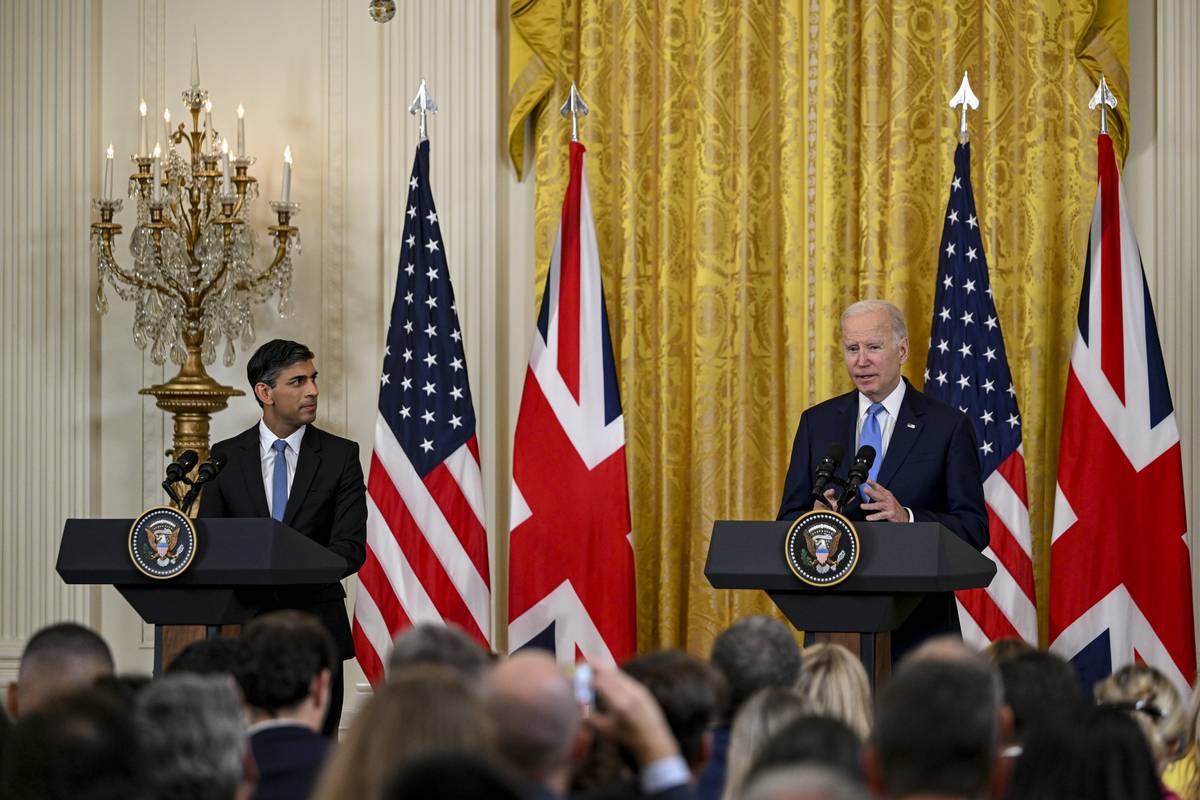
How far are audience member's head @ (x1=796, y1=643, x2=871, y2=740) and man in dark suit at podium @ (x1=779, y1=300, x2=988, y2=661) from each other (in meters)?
1.59

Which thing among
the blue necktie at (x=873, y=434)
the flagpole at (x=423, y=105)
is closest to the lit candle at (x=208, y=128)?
the flagpole at (x=423, y=105)

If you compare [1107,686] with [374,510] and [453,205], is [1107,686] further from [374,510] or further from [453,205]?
[453,205]

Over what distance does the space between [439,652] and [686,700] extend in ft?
1.83

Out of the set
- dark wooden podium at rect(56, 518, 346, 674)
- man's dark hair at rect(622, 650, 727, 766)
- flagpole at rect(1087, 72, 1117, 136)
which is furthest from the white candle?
man's dark hair at rect(622, 650, 727, 766)

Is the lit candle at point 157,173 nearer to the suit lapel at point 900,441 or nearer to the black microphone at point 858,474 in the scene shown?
the suit lapel at point 900,441

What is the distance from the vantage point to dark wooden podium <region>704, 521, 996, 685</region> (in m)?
4.27

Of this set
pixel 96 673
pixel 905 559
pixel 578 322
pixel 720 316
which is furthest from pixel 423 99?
pixel 96 673

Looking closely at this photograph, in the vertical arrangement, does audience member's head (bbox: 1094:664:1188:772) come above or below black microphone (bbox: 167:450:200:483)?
below

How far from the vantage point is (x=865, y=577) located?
429 cm

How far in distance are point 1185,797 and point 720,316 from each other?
3888 millimetres

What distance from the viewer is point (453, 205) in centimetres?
718

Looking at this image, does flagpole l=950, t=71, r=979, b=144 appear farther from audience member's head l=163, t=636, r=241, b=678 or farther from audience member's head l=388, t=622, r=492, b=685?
audience member's head l=163, t=636, r=241, b=678

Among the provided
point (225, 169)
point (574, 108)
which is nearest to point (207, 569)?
point (225, 169)

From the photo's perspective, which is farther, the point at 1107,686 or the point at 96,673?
the point at 1107,686
